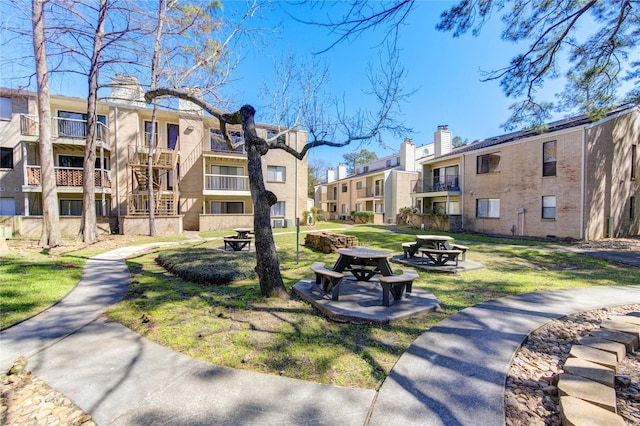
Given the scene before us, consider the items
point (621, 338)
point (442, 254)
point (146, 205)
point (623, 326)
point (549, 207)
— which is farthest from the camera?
point (146, 205)

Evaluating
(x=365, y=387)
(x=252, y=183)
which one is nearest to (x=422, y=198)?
(x=252, y=183)

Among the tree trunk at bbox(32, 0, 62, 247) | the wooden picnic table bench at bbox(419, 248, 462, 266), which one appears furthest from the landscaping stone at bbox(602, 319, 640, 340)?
the tree trunk at bbox(32, 0, 62, 247)

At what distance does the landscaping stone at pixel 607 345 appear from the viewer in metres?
3.27

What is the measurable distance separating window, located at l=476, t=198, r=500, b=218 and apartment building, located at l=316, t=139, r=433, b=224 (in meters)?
11.4

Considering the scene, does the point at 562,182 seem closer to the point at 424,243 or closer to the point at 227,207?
the point at 424,243

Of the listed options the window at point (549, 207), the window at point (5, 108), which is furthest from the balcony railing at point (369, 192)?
the window at point (5, 108)

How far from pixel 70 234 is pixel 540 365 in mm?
22788

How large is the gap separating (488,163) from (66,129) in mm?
30228

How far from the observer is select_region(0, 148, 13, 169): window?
18.5 m

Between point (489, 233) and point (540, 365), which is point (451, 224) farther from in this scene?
point (540, 365)

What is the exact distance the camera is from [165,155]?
20.7m

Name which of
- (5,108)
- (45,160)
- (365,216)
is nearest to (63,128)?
(5,108)

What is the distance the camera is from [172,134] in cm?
2250

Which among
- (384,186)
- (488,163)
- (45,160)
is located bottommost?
(45,160)
